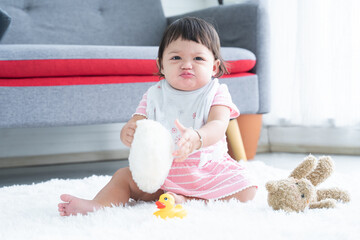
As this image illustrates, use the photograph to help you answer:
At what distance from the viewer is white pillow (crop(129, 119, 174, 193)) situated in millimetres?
633

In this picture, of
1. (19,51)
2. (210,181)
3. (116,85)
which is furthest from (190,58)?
(19,51)

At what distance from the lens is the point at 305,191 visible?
28.4 inches

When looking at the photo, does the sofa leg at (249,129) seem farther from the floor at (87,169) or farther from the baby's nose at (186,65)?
the baby's nose at (186,65)

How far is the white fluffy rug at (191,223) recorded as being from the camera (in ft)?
1.87

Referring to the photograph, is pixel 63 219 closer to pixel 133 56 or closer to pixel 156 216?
pixel 156 216

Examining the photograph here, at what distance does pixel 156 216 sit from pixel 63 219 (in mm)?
165

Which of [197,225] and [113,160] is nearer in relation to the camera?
[197,225]

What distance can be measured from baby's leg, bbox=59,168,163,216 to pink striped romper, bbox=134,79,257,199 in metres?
0.07

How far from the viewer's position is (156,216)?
0.68 meters

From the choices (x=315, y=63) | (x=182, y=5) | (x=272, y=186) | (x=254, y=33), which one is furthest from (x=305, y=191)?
(x=182, y=5)

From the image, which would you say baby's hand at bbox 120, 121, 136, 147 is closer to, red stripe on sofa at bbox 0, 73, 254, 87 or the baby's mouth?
the baby's mouth

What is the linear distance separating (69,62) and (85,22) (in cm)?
71

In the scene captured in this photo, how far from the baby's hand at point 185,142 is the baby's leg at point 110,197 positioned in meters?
0.20

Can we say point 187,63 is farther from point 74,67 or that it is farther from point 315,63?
point 315,63
